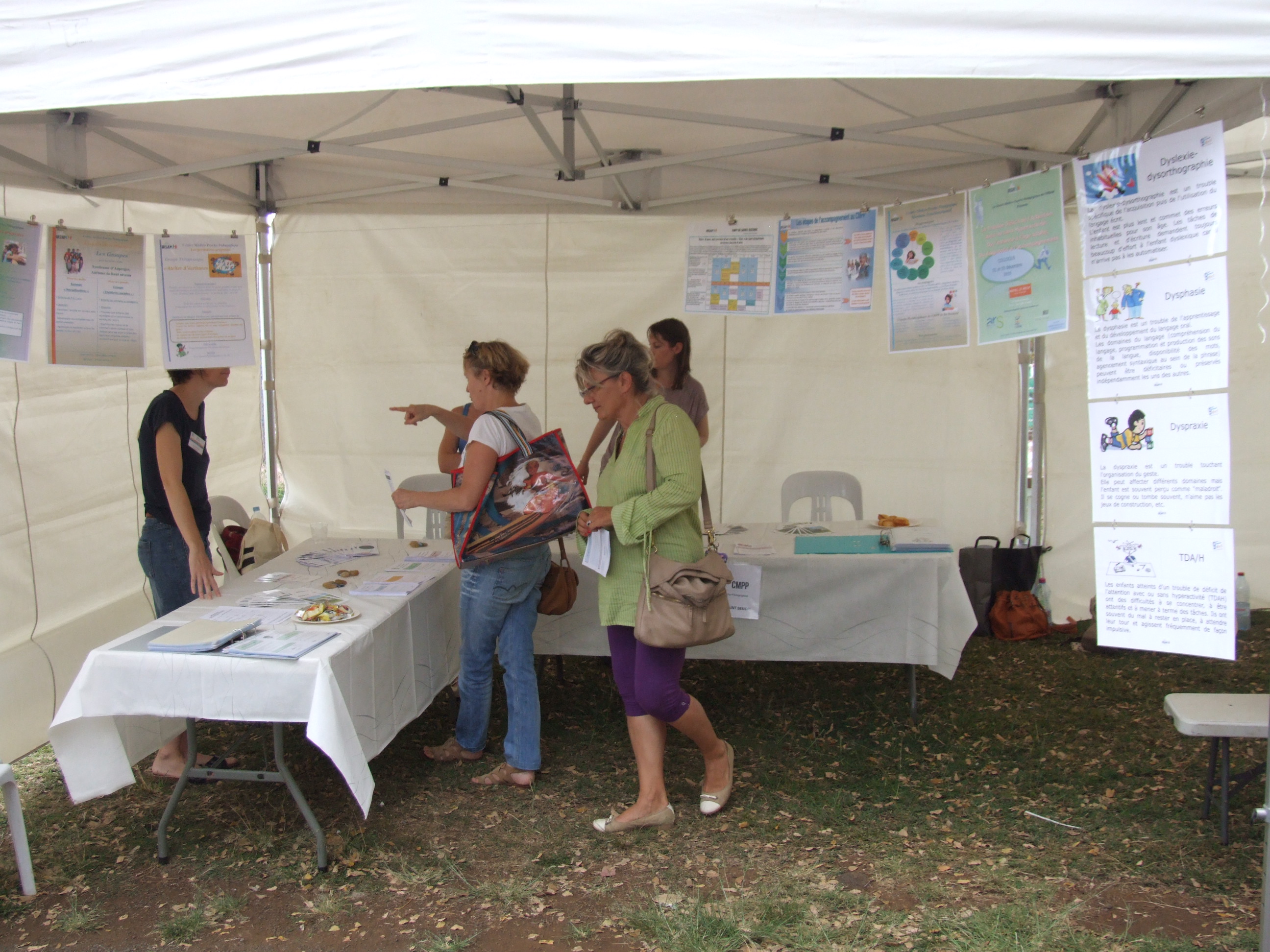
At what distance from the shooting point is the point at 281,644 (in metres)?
2.46

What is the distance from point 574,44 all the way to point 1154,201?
49.2 inches

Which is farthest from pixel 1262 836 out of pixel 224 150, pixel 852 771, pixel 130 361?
pixel 224 150

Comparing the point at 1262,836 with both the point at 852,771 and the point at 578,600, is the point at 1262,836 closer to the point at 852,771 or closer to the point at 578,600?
the point at 852,771

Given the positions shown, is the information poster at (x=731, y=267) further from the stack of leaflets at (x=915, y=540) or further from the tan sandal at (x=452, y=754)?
the tan sandal at (x=452, y=754)

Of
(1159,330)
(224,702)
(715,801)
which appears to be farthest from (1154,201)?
(224,702)

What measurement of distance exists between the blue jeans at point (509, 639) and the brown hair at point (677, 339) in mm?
1121

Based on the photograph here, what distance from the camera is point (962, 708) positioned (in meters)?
3.81

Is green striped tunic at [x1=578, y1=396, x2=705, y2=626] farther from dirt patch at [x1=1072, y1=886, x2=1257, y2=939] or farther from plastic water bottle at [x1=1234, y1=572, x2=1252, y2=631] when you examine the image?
plastic water bottle at [x1=1234, y1=572, x2=1252, y2=631]

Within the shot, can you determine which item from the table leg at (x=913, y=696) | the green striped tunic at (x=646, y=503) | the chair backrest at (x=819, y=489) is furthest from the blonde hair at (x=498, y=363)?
the chair backrest at (x=819, y=489)

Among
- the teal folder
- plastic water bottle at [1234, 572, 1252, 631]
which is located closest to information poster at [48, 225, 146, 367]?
the teal folder

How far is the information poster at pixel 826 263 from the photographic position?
3.56 m

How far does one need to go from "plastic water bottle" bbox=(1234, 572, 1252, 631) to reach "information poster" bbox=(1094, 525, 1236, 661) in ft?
9.64

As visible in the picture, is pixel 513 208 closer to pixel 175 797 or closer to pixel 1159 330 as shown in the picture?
pixel 175 797

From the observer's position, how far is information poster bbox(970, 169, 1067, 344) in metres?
2.64
